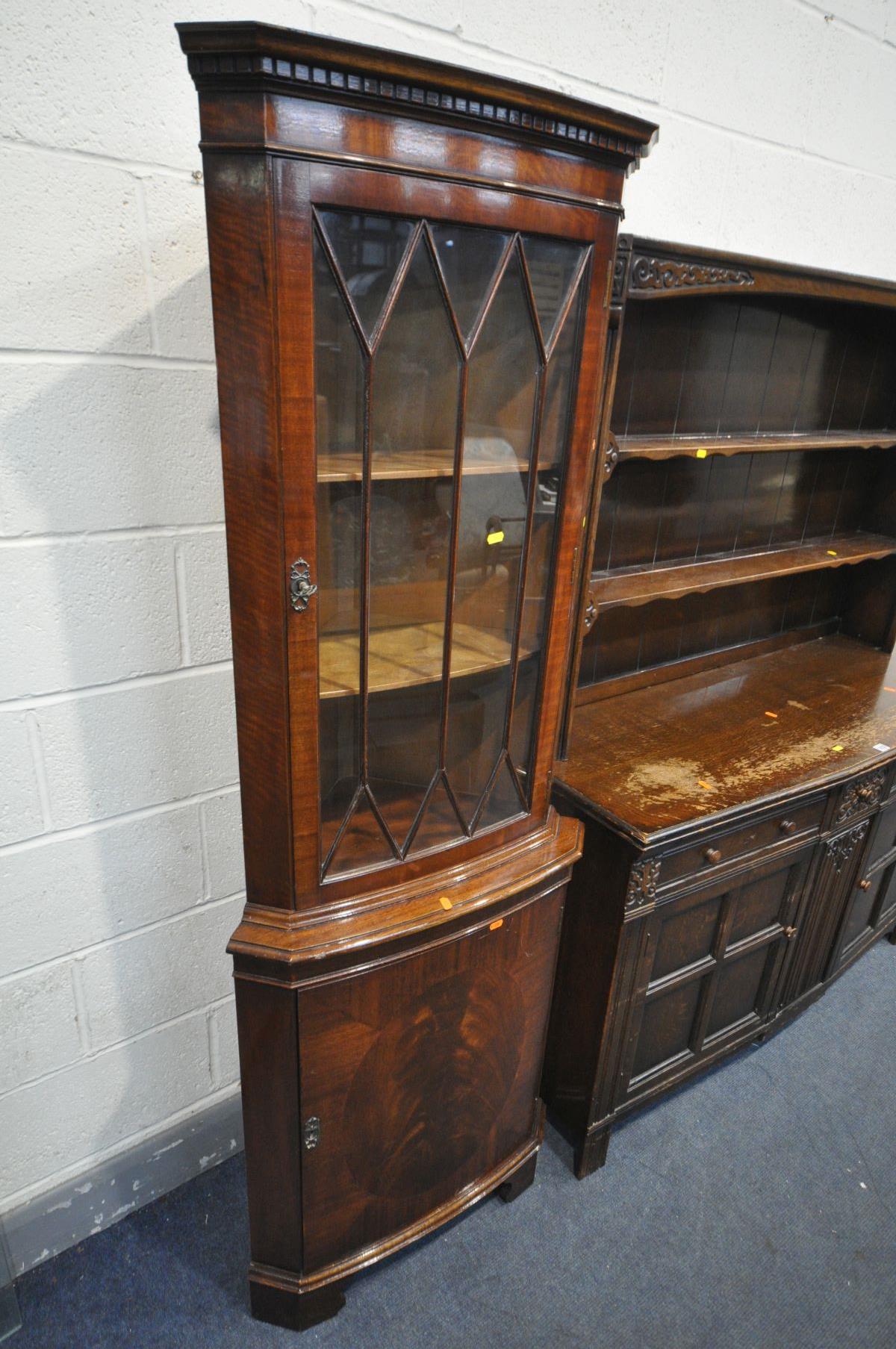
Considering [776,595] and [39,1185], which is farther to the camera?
[776,595]

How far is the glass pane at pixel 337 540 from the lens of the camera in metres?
0.83

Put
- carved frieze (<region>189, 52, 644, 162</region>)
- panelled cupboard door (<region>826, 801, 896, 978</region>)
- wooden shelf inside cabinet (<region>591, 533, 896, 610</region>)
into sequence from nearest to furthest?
1. carved frieze (<region>189, 52, 644, 162</region>)
2. wooden shelf inside cabinet (<region>591, 533, 896, 610</region>)
3. panelled cupboard door (<region>826, 801, 896, 978</region>)

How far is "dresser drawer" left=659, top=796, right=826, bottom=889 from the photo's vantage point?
1.42 metres

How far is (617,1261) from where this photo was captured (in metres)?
1.46

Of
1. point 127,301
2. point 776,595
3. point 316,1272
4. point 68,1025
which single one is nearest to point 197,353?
point 127,301

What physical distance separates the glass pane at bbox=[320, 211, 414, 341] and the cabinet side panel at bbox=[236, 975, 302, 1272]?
839 mm

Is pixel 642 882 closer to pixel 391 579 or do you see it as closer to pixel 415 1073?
pixel 415 1073

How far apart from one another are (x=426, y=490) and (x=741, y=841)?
95 centimetres

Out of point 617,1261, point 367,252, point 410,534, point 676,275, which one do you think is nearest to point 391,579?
point 410,534

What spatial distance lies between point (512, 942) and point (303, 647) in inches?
24.4

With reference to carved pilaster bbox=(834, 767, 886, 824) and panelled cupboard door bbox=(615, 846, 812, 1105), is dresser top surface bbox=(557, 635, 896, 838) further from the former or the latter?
panelled cupboard door bbox=(615, 846, 812, 1105)

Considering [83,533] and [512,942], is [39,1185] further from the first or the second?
[83,533]

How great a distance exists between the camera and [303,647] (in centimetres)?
91

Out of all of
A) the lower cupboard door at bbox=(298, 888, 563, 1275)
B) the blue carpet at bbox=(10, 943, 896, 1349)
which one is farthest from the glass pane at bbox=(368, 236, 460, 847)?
the blue carpet at bbox=(10, 943, 896, 1349)
